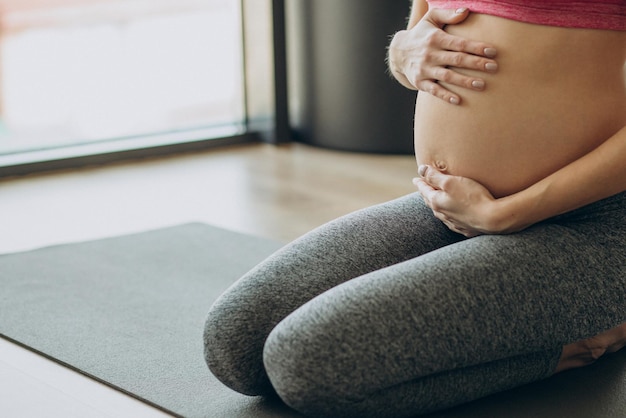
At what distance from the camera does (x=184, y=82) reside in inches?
166

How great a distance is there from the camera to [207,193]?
329 centimetres

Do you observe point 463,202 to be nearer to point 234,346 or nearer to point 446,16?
point 446,16

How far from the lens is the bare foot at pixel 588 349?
1.68m

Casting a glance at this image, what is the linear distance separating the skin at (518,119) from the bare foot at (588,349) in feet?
0.94

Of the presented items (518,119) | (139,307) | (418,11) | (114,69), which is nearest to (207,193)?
(114,69)

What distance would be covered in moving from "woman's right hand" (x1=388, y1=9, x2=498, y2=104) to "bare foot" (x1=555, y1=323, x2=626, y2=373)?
473 mm

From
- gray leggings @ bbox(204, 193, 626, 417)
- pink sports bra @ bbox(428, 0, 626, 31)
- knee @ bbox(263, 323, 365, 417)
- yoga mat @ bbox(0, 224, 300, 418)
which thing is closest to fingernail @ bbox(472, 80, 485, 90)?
pink sports bra @ bbox(428, 0, 626, 31)

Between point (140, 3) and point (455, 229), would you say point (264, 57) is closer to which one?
point (140, 3)

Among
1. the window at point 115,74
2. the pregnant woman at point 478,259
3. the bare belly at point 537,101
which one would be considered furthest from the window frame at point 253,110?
the bare belly at point 537,101

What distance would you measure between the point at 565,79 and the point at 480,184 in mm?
205

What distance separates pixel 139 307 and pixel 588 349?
0.96 m

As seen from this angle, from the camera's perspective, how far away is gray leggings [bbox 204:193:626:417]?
4.59ft

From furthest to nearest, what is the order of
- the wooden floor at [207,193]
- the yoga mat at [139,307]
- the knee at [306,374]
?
1. the wooden floor at [207,193]
2. the yoga mat at [139,307]
3. the knee at [306,374]

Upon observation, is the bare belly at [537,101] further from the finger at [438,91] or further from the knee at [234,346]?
the knee at [234,346]
